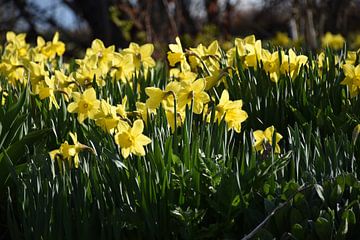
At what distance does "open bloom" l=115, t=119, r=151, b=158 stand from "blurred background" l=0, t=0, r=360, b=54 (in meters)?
4.78

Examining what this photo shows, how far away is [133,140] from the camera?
85.9 inches

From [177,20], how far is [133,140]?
6987mm

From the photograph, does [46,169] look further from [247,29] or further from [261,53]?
[247,29]

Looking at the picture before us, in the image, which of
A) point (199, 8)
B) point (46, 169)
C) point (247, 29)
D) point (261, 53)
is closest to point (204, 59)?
point (261, 53)

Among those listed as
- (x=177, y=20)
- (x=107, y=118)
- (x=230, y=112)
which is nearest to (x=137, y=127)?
(x=107, y=118)

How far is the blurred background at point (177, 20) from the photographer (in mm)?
8023

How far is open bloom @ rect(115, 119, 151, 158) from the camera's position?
2.18 meters

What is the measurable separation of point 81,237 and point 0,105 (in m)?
0.94

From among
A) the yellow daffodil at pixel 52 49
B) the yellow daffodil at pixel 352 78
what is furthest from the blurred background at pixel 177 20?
the yellow daffodil at pixel 352 78

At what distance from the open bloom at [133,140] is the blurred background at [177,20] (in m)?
4.78

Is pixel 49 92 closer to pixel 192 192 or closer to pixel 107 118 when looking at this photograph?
pixel 107 118

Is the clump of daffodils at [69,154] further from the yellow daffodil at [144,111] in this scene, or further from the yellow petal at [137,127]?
the yellow daffodil at [144,111]

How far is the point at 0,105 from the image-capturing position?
2830 millimetres

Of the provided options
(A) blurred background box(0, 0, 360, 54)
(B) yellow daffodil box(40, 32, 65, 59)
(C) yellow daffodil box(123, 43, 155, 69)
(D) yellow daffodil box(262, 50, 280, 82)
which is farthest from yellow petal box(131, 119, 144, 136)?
(A) blurred background box(0, 0, 360, 54)
